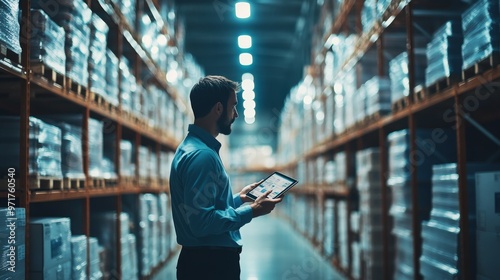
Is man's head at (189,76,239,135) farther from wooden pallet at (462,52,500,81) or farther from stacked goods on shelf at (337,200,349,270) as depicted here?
stacked goods on shelf at (337,200,349,270)

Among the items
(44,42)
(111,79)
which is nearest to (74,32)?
(44,42)

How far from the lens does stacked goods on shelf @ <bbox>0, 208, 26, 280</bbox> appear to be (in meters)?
3.14

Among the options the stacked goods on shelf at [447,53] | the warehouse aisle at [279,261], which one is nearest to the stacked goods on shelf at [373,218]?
the warehouse aisle at [279,261]

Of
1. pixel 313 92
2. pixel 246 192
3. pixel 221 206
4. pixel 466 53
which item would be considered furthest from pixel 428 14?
pixel 313 92

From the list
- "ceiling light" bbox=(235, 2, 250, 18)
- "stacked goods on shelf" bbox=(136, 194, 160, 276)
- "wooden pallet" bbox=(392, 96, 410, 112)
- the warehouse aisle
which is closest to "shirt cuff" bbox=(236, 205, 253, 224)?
"wooden pallet" bbox=(392, 96, 410, 112)

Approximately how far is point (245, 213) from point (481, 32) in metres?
2.21

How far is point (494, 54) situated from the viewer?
141 inches

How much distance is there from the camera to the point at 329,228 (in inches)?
379

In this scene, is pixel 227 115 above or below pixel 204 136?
above

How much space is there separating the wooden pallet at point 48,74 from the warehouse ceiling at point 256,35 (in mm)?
8455

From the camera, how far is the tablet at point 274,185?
10.3 feet

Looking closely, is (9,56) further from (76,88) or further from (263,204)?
(263,204)

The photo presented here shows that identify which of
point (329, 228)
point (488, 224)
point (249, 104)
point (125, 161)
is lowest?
point (329, 228)

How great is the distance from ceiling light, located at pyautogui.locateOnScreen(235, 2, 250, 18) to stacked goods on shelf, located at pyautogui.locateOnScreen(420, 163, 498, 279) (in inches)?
381
